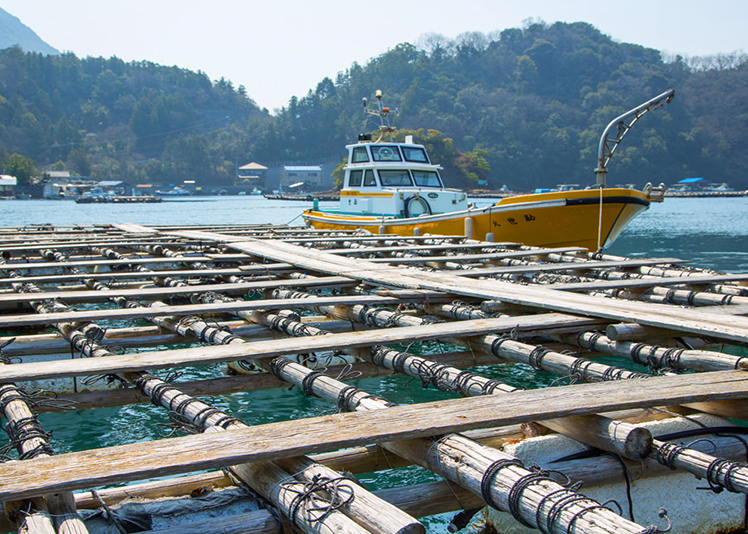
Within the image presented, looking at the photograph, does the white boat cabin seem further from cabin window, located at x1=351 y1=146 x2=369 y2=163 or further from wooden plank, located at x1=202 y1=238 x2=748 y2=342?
wooden plank, located at x1=202 y1=238 x2=748 y2=342

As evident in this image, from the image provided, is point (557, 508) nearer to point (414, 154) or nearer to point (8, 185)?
point (414, 154)

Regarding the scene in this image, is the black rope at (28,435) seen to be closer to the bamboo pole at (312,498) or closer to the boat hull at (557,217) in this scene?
the bamboo pole at (312,498)

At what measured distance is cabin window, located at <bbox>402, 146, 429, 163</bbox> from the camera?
20484 mm

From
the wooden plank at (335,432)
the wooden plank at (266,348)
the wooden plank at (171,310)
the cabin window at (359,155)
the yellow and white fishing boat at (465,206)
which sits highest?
the cabin window at (359,155)

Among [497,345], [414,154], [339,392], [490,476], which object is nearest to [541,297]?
[497,345]

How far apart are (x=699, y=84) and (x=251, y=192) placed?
92.9m

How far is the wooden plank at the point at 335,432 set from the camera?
112 inches

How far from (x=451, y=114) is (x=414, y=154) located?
107713 millimetres

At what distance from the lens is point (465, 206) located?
2044 cm

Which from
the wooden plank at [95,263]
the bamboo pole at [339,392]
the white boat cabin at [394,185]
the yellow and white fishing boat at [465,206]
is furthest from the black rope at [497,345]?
the white boat cabin at [394,185]

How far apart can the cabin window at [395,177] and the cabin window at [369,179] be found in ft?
0.80

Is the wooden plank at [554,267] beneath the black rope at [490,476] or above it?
above

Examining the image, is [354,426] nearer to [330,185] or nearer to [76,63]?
[330,185]

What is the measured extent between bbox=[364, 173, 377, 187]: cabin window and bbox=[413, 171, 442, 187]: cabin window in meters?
1.28
